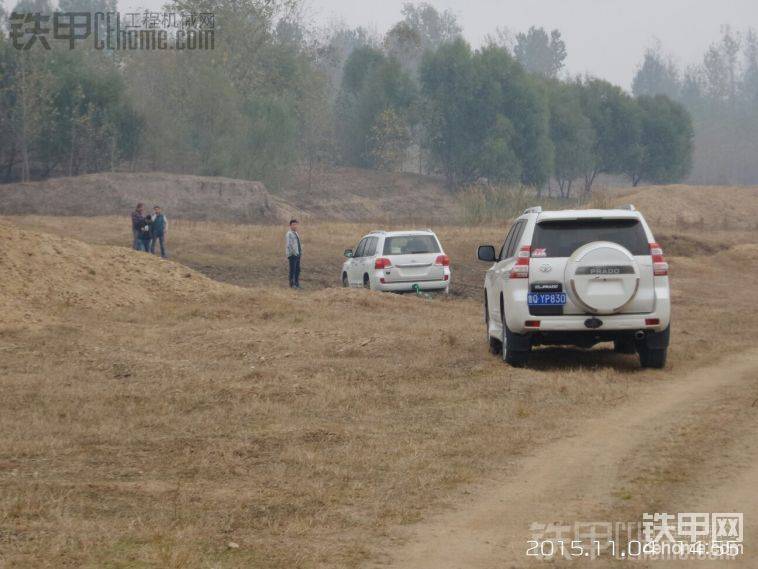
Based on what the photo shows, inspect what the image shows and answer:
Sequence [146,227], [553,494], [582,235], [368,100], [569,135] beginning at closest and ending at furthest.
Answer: [553,494], [582,235], [146,227], [368,100], [569,135]

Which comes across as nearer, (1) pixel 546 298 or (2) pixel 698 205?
(1) pixel 546 298

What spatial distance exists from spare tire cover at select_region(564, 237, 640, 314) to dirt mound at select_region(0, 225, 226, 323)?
442 inches

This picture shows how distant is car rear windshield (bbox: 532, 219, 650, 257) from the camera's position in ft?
45.3

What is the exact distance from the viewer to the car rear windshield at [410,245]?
2667 cm

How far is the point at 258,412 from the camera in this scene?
38.5 feet

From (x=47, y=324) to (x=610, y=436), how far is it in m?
13.0

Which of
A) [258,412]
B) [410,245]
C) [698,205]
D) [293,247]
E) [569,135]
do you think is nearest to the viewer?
[258,412]

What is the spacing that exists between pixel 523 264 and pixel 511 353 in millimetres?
1252

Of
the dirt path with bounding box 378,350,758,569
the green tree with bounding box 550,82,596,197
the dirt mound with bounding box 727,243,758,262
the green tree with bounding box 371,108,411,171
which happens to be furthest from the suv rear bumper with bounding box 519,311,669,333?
the green tree with bounding box 550,82,596,197

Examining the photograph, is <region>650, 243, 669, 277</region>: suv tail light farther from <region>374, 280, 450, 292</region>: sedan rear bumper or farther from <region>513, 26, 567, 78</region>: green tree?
<region>513, 26, 567, 78</region>: green tree

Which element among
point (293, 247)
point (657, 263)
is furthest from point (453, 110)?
point (657, 263)

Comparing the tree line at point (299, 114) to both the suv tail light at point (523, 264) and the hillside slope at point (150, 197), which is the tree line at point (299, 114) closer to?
the hillside slope at point (150, 197)

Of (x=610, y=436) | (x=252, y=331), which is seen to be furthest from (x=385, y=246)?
(x=610, y=436)

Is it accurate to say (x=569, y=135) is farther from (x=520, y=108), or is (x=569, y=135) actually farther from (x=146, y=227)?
(x=146, y=227)
